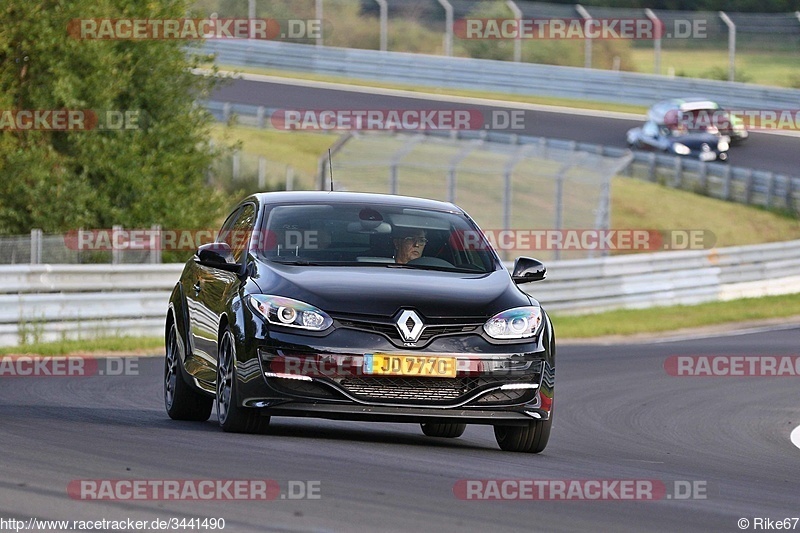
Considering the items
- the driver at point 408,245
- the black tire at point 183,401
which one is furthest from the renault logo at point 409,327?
the black tire at point 183,401

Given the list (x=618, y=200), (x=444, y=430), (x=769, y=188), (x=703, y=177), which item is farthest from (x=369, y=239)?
(x=703, y=177)

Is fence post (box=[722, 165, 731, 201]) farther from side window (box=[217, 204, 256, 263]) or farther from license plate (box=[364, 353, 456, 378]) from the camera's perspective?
license plate (box=[364, 353, 456, 378])

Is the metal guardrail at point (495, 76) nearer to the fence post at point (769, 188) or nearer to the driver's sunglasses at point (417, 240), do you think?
the fence post at point (769, 188)

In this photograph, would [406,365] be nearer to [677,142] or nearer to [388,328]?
[388,328]

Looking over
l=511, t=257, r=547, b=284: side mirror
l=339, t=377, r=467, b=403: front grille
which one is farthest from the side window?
l=511, t=257, r=547, b=284: side mirror

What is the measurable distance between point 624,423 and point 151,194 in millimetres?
13117

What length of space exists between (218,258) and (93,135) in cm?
1486

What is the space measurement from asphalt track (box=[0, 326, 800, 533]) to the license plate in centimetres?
44

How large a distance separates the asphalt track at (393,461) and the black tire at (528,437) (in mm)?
106

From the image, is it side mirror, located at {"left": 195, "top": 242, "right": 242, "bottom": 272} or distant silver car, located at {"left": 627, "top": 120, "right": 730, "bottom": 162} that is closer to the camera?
side mirror, located at {"left": 195, "top": 242, "right": 242, "bottom": 272}

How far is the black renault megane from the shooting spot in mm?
8797

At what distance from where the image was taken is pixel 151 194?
2411cm

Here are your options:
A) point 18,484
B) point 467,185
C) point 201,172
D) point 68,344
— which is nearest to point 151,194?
point 201,172

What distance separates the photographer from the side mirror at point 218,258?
9.65m
